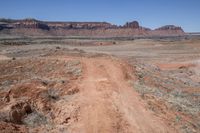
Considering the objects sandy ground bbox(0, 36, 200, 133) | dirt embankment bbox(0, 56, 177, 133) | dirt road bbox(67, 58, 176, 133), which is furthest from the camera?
sandy ground bbox(0, 36, 200, 133)

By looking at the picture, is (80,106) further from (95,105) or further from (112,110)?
(112,110)

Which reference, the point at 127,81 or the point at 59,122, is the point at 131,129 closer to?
the point at 59,122

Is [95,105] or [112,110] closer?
[112,110]

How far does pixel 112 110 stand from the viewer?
46.9 feet

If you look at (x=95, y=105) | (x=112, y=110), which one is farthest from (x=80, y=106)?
(x=112, y=110)

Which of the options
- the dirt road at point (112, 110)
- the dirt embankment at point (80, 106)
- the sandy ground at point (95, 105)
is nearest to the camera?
the dirt road at point (112, 110)

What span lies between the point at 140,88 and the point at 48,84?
5.30 meters

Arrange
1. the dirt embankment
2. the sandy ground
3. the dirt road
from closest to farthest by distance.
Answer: the dirt road < the dirt embankment < the sandy ground

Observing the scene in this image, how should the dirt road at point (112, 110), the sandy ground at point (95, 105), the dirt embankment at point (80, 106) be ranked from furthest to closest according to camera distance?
1. the sandy ground at point (95, 105)
2. the dirt embankment at point (80, 106)
3. the dirt road at point (112, 110)

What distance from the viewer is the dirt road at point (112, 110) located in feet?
42.2

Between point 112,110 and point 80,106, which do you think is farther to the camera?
point 80,106

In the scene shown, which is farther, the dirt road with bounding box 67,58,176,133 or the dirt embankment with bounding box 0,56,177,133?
the dirt embankment with bounding box 0,56,177,133

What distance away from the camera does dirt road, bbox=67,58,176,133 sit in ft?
42.2

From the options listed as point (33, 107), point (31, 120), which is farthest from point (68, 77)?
point (31, 120)
